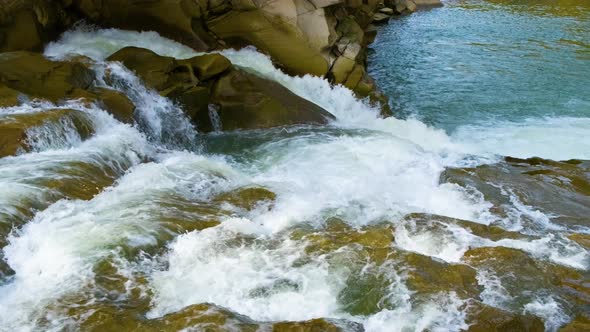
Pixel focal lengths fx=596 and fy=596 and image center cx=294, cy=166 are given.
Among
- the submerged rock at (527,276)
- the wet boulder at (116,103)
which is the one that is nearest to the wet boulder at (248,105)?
the wet boulder at (116,103)

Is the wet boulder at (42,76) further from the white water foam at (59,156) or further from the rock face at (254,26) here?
the rock face at (254,26)

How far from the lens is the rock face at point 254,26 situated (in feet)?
48.8

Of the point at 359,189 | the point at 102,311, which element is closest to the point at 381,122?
the point at 359,189

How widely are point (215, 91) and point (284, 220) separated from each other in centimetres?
585

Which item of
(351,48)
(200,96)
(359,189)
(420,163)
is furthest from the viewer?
(351,48)

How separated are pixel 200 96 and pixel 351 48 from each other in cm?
583

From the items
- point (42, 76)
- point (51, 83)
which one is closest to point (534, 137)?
point (51, 83)

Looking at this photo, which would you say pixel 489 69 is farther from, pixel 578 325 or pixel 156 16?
pixel 578 325

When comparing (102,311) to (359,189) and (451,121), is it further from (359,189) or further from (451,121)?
(451,121)

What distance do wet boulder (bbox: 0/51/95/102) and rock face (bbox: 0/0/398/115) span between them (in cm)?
324

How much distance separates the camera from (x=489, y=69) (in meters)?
21.0

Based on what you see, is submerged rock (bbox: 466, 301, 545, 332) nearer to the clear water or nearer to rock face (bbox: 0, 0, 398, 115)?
the clear water

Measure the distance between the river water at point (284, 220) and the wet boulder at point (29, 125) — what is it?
0.40 ft

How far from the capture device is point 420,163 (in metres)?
11.1
